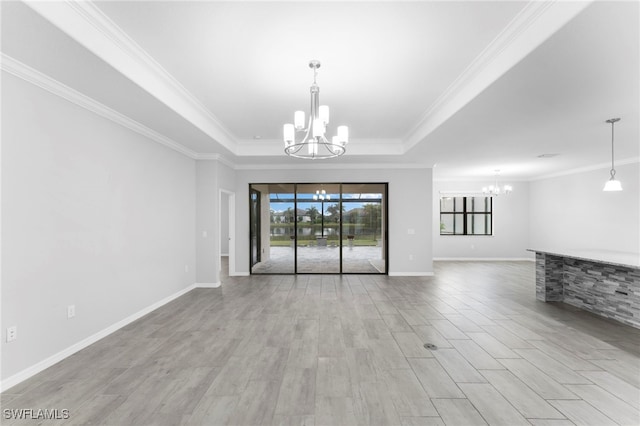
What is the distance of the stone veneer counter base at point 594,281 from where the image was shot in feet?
11.8

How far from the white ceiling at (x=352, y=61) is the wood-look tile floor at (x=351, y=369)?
2696 millimetres

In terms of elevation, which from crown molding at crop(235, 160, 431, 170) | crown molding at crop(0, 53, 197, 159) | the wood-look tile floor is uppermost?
crown molding at crop(0, 53, 197, 159)

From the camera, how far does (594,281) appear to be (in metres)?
4.13

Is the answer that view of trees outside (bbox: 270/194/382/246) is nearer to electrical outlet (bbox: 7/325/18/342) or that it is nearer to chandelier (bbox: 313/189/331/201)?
chandelier (bbox: 313/189/331/201)

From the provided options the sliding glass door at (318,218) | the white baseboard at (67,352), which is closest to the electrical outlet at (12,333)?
the white baseboard at (67,352)

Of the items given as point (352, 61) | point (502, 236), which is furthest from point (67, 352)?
point (502, 236)

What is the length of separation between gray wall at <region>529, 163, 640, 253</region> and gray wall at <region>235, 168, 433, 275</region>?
4.31 meters

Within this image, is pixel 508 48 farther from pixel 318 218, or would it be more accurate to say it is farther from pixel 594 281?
pixel 318 218

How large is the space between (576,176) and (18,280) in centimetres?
1107

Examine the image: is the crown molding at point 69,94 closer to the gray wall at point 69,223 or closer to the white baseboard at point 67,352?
the gray wall at point 69,223

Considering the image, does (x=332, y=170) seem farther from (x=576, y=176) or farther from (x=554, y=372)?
(x=576, y=176)

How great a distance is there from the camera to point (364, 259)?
815 cm

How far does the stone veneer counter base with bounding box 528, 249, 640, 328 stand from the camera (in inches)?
142

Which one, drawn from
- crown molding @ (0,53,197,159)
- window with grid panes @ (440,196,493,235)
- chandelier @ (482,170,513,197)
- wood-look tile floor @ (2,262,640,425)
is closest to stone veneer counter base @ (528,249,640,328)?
wood-look tile floor @ (2,262,640,425)
